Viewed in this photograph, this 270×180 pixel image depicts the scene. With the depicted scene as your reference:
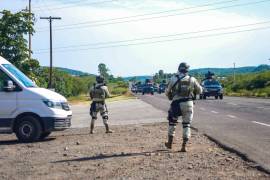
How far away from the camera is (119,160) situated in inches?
426

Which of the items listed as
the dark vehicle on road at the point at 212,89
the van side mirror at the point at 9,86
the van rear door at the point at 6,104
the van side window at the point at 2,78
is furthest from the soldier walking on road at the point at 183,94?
the dark vehicle on road at the point at 212,89

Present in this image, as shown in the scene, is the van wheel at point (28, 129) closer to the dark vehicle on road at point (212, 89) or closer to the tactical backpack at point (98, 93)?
the tactical backpack at point (98, 93)

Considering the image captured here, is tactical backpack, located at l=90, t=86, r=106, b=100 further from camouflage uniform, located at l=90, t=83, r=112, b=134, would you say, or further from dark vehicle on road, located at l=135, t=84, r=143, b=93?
dark vehicle on road, located at l=135, t=84, r=143, b=93

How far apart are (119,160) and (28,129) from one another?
15.9 ft

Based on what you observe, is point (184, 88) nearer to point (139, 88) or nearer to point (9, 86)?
point (9, 86)

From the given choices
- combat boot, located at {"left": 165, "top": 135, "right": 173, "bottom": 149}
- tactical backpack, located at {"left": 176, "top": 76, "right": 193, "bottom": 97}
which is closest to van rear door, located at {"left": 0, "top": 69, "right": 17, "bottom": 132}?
combat boot, located at {"left": 165, "top": 135, "right": 173, "bottom": 149}

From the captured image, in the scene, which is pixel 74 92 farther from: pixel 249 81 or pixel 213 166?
pixel 213 166

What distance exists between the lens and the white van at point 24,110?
14914 millimetres

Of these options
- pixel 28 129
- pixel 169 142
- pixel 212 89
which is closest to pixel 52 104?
pixel 28 129

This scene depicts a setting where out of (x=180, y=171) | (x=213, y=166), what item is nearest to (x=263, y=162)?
(x=213, y=166)

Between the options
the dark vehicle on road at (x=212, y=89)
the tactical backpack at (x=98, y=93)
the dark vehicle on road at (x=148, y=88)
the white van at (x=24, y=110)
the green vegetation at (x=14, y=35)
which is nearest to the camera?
the white van at (x=24, y=110)

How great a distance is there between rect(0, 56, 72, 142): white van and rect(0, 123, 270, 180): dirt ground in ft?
1.26

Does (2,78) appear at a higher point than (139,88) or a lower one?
higher

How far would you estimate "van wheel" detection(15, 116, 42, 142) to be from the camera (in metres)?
14.9
